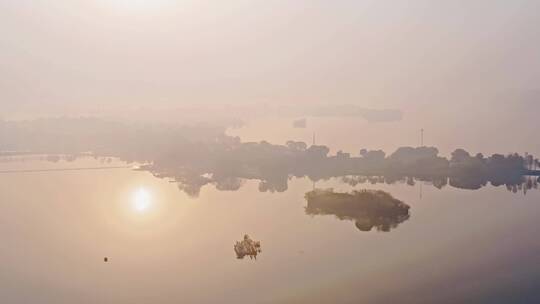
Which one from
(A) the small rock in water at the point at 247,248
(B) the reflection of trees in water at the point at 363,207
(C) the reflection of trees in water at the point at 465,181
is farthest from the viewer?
(C) the reflection of trees in water at the point at 465,181

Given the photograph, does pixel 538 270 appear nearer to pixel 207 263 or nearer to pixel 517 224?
pixel 517 224

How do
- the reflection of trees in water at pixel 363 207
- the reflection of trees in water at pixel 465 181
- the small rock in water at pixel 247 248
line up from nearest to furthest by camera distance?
the small rock in water at pixel 247 248 → the reflection of trees in water at pixel 363 207 → the reflection of trees in water at pixel 465 181

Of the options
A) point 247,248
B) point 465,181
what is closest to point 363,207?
point 247,248

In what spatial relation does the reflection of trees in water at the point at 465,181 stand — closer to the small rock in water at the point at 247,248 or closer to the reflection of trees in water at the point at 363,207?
the reflection of trees in water at the point at 363,207

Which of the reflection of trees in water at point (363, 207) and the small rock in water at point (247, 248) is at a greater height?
the reflection of trees in water at point (363, 207)

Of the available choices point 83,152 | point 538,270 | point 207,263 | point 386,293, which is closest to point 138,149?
point 83,152

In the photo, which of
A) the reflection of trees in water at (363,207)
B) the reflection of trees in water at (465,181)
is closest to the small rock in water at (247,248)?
the reflection of trees in water at (363,207)

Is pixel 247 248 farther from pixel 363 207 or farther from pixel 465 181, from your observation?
pixel 465 181

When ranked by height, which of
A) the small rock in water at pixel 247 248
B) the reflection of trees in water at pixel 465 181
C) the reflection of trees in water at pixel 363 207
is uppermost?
the reflection of trees in water at pixel 465 181
